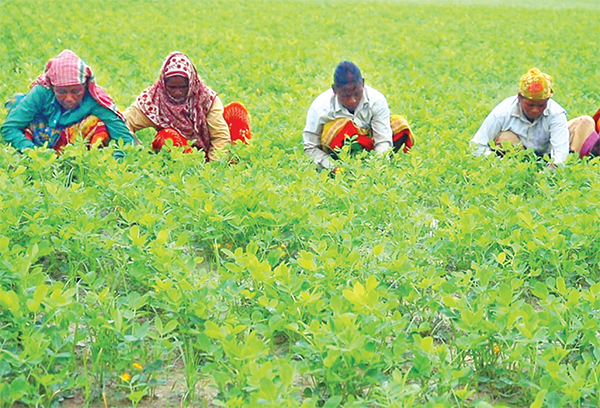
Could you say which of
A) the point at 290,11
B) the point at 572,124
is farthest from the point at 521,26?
the point at 572,124

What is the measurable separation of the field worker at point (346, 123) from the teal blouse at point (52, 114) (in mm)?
1461

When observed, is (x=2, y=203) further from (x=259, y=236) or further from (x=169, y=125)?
(x=169, y=125)

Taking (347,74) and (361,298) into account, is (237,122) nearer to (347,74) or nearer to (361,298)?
(347,74)

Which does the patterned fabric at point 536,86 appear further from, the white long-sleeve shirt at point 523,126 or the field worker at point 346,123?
the field worker at point 346,123

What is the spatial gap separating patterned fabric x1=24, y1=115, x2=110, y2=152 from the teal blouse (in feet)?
0.12

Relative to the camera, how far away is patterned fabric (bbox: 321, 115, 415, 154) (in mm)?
6938

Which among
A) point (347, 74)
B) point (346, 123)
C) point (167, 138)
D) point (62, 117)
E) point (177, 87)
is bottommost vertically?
point (167, 138)

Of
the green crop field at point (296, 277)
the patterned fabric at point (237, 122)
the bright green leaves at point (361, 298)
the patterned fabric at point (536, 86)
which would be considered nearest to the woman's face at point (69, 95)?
the green crop field at point (296, 277)

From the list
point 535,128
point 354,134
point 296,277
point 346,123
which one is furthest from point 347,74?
point 296,277

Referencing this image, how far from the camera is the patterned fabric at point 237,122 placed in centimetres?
729

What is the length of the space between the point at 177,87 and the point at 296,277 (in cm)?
367

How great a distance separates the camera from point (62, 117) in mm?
6660

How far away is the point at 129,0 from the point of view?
24.4 meters

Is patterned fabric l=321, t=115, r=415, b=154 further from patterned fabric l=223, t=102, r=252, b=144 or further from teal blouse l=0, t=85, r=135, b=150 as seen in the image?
teal blouse l=0, t=85, r=135, b=150
